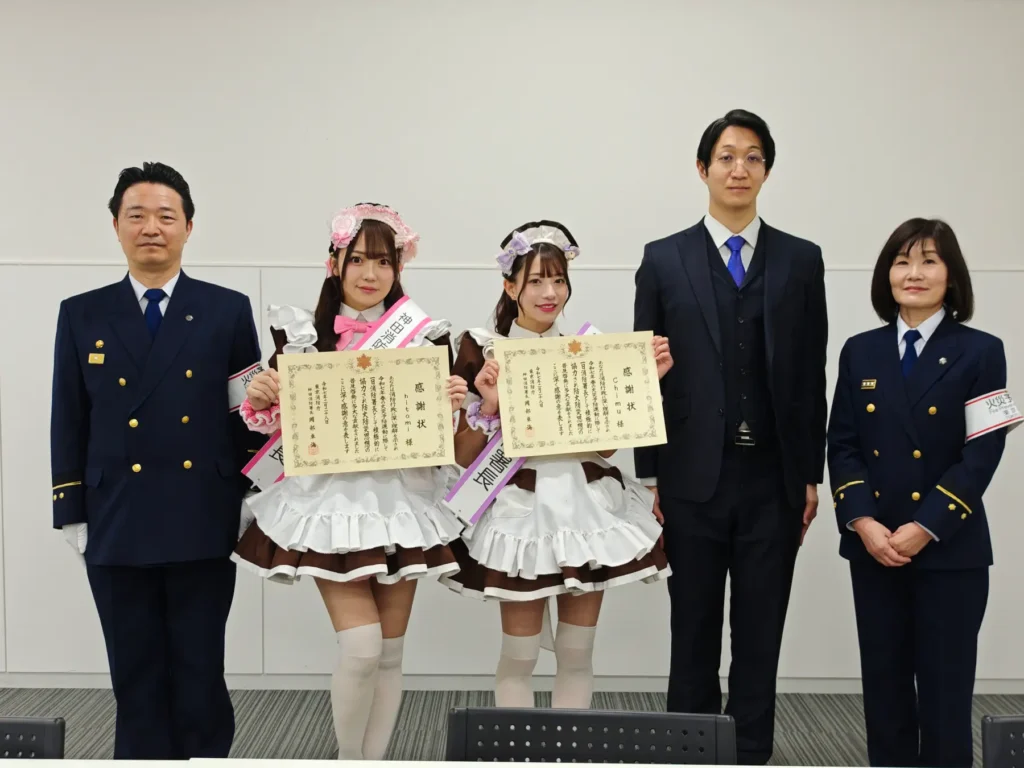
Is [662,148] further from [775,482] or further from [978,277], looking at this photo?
[775,482]

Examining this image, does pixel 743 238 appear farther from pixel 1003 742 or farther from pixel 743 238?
pixel 1003 742

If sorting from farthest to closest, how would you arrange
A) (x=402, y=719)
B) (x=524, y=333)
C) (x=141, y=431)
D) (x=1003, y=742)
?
(x=402, y=719) → (x=524, y=333) → (x=141, y=431) → (x=1003, y=742)

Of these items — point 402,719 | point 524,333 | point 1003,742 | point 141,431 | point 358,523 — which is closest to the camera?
point 1003,742

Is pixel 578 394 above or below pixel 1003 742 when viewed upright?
above

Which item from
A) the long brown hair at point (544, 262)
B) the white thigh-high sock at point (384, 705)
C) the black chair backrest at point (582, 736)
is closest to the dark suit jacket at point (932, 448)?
the long brown hair at point (544, 262)

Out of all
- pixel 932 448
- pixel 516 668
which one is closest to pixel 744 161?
pixel 932 448

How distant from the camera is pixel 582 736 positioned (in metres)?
1.47

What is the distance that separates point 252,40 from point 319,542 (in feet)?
7.39

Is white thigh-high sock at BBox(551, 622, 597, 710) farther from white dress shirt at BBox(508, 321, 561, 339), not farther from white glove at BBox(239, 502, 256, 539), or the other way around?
white glove at BBox(239, 502, 256, 539)

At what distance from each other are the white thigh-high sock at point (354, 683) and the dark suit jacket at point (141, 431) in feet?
1.49

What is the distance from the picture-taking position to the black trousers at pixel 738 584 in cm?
240

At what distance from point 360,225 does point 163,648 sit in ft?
4.31

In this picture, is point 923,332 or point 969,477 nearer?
point 969,477

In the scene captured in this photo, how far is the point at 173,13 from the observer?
11.2 ft
